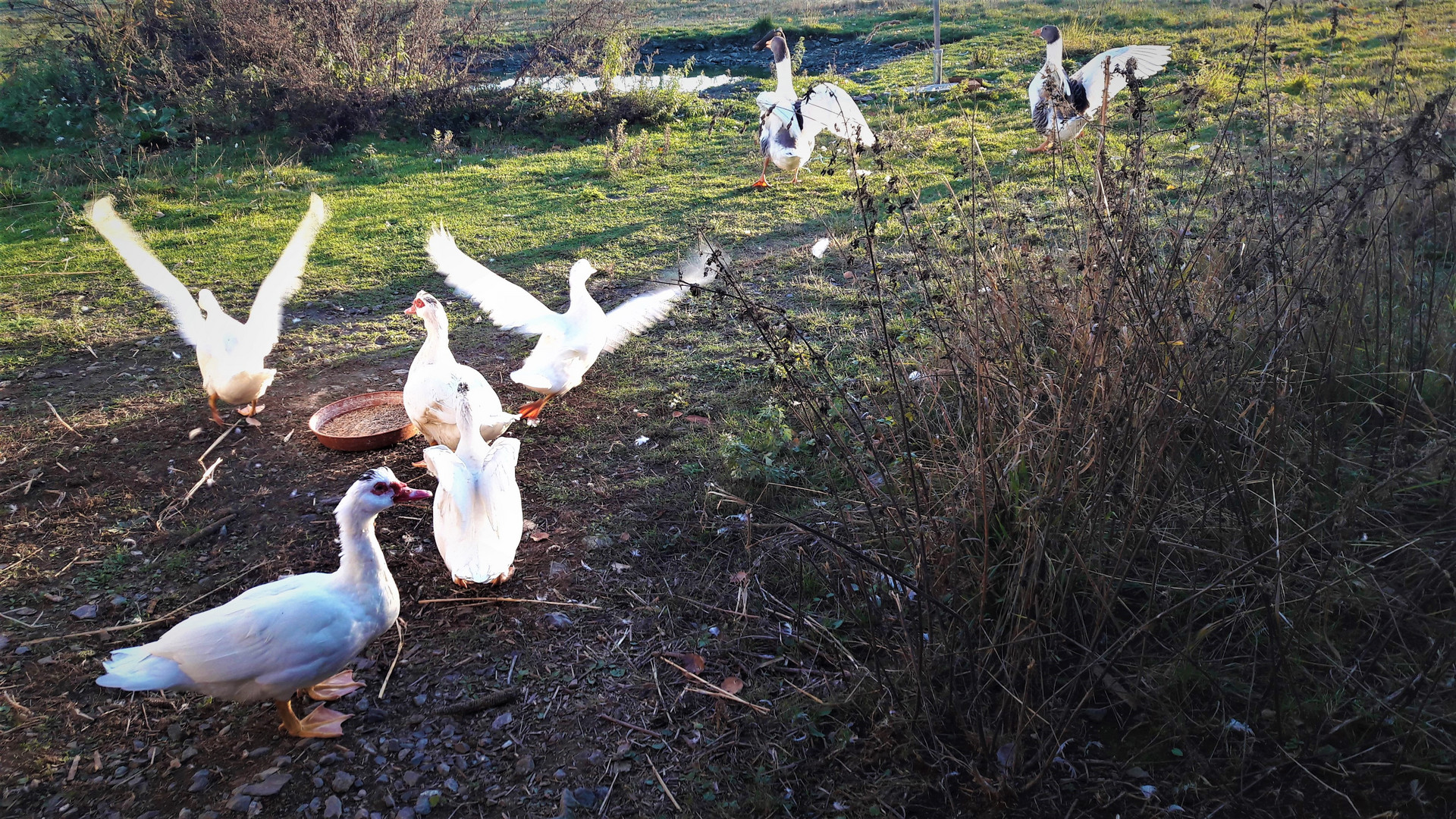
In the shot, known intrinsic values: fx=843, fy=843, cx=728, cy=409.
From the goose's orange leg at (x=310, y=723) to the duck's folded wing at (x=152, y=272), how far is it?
2723 mm

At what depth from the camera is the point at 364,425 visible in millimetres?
5004

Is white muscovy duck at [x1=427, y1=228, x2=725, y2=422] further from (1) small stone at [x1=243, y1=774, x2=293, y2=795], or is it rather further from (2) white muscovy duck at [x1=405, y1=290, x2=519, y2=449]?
(1) small stone at [x1=243, y1=774, x2=293, y2=795]

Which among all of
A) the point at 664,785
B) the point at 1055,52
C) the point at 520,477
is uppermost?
the point at 1055,52

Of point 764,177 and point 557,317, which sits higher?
point 764,177

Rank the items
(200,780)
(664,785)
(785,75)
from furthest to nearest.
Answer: (785,75), (200,780), (664,785)

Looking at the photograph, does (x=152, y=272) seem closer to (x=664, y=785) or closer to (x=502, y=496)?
(x=502, y=496)

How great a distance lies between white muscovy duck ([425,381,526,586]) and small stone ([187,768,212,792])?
1.07m

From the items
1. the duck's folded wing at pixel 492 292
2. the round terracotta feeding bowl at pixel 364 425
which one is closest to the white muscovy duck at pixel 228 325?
the round terracotta feeding bowl at pixel 364 425

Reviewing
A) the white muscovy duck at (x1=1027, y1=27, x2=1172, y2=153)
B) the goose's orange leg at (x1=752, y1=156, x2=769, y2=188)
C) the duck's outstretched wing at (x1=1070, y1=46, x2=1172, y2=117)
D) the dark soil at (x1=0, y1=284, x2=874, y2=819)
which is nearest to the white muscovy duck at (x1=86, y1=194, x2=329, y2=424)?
the dark soil at (x1=0, y1=284, x2=874, y2=819)

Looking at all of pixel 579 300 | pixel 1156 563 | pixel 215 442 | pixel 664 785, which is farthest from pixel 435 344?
pixel 1156 563

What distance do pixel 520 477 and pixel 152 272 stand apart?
7.86 feet

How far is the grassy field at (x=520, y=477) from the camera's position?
9.26 feet

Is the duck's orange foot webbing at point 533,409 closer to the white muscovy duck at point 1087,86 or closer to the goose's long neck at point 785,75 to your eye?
the white muscovy duck at point 1087,86

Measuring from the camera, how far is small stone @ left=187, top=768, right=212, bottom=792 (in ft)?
9.20
